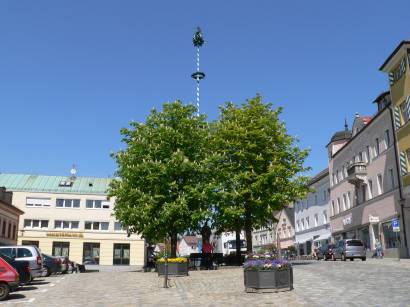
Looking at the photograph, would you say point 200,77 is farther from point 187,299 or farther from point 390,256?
point 187,299

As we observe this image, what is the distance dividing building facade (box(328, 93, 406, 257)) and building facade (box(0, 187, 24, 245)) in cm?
3516

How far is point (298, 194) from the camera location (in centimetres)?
3203

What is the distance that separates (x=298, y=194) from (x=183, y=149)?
8.10m

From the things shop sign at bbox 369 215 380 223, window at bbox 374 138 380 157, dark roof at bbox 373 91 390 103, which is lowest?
shop sign at bbox 369 215 380 223

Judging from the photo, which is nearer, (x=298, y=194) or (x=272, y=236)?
(x=298, y=194)

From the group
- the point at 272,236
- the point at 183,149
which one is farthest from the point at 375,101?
the point at 272,236

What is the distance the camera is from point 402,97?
34.3m

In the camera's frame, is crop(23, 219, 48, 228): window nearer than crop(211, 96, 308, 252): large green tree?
No

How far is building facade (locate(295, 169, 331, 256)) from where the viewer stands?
58.3 metres

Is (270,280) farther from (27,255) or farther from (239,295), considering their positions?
(27,255)

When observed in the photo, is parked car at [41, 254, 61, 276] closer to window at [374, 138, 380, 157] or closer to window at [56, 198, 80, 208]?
window at [374, 138, 380, 157]

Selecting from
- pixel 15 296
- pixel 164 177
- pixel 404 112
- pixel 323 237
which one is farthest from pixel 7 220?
pixel 404 112

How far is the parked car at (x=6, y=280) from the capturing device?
15.8m

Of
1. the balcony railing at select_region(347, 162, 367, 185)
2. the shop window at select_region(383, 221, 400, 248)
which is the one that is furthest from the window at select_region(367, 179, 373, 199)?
the shop window at select_region(383, 221, 400, 248)
